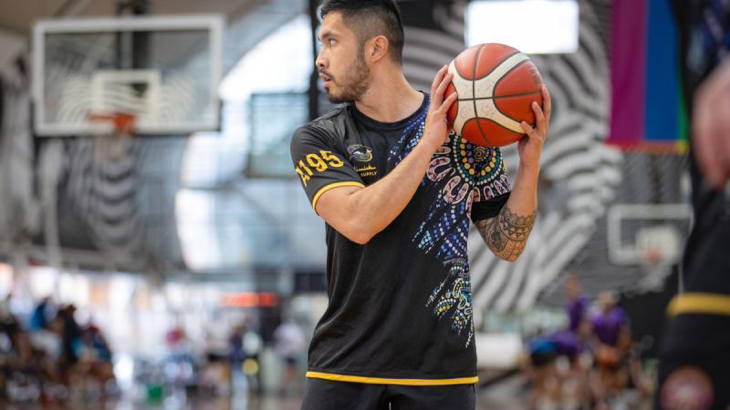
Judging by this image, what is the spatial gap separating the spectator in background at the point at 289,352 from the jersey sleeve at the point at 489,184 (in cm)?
1683

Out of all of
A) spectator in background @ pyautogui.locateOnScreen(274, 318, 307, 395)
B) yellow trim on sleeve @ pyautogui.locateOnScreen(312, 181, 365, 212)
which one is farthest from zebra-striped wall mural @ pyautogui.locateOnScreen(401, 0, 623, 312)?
yellow trim on sleeve @ pyautogui.locateOnScreen(312, 181, 365, 212)

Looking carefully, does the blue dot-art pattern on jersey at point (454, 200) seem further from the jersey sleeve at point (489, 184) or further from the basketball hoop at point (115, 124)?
the basketball hoop at point (115, 124)

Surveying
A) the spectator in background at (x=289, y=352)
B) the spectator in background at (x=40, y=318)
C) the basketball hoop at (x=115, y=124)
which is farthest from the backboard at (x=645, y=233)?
the spectator in background at (x=40, y=318)

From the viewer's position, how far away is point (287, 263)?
2753 centimetres

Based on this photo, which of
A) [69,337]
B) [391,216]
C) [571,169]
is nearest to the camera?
[391,216]

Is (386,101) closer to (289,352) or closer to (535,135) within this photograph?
(535,135)

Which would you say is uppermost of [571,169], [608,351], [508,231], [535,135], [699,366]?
[571,169]

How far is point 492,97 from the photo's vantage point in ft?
8.40

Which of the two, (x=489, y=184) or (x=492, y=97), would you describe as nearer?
(x=492, y=97)

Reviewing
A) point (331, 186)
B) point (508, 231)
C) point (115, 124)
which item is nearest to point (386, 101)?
point (331, 186)

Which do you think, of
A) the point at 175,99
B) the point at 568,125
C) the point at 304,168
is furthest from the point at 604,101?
the point at 304,168

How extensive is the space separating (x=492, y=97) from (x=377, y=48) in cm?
39

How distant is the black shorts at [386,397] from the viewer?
7.96 feet

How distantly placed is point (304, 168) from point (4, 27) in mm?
19158
